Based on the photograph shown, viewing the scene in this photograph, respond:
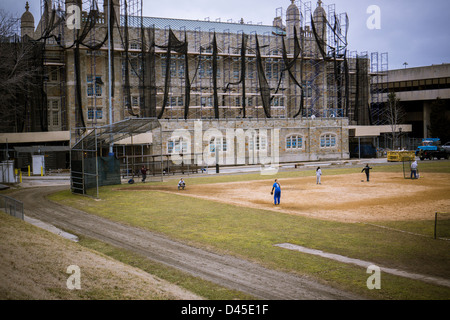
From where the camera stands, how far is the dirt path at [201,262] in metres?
11.5

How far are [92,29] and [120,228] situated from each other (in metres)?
43.0

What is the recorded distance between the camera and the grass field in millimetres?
13469

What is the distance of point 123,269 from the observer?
1261 centimetres

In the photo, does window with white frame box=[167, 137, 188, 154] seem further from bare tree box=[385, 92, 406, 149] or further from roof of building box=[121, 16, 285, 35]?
bare tree box=[385, 92, 406, 149]

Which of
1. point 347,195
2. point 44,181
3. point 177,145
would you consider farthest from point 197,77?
point 347,195

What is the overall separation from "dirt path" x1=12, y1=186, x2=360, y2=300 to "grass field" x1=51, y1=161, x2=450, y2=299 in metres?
0.63

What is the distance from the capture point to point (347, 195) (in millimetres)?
29516

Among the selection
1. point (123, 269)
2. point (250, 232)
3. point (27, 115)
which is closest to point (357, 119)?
point (27, 115)

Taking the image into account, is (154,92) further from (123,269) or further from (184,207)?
(123,269)

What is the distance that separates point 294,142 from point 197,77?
16.7 metres

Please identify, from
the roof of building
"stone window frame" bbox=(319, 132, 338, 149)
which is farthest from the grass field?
the roof of building

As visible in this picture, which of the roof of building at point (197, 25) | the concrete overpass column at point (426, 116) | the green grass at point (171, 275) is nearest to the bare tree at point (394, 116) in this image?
the concrete overpass column at point (426, 116)

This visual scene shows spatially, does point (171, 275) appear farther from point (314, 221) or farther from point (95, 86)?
point (95, 86)

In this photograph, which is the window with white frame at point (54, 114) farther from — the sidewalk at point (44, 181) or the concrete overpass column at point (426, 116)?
the concrete overpass column at point (426, 116)
